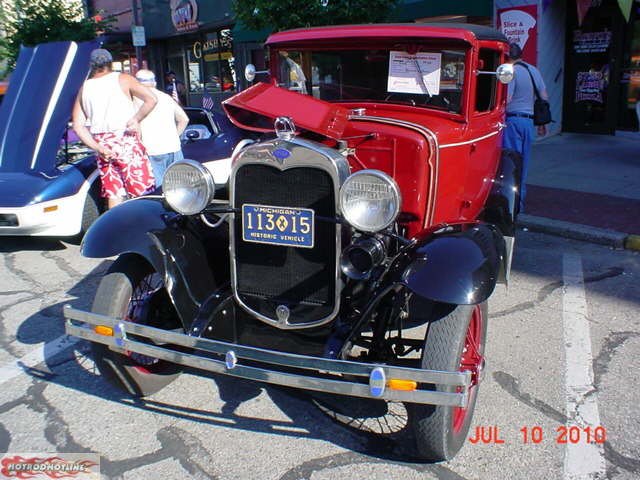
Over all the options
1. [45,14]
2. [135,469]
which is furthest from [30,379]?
[45,14]

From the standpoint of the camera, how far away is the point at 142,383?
→ 295 cm

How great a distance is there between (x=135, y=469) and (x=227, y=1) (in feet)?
49.0

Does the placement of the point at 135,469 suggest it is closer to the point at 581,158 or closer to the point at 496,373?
the point at 496,373

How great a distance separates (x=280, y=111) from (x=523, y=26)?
8205 mm

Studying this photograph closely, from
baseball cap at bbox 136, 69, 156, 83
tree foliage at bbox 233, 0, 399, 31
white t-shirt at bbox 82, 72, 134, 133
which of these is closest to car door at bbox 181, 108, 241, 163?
baseball cap at bbox 136, 69, 156, 83

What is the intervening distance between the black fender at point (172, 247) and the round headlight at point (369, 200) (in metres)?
0.91

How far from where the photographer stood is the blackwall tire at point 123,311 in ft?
9.10

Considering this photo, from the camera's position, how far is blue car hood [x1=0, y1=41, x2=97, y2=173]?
5469mm

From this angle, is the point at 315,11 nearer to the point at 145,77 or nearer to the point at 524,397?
the point at 145,77

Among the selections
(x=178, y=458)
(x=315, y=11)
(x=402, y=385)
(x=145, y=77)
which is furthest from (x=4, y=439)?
(x=315, y=11)

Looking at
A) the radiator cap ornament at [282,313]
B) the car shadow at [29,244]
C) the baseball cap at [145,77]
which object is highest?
the baseball cap at [145,77]

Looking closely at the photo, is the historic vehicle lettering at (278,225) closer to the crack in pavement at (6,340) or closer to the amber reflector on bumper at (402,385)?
the amber reflector on bumper at (402,385)

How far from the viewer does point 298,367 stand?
2.26 meters

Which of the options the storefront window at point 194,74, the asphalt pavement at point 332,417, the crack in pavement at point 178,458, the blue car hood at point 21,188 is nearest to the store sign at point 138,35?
the storefront window at point 194,74
